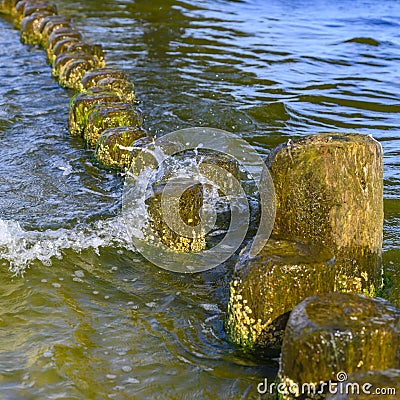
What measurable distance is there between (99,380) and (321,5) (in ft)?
49.8

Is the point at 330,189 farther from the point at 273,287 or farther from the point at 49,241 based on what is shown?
the point at 49,241

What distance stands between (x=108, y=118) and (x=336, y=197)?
4.03 m

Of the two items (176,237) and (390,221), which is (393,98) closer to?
(390,221)

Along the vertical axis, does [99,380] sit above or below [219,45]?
below

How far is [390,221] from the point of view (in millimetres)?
6188

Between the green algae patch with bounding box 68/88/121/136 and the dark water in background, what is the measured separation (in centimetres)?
24

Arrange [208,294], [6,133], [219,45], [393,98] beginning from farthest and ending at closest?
[219,45], [393,98], [6,133], [208,294]

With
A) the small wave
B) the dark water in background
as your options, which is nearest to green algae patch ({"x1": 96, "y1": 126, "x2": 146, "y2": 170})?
the dark water in background

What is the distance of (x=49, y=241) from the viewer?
18.9ft

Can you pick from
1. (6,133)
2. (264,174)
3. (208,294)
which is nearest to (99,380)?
(208,294)

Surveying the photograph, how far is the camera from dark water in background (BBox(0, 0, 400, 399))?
4.24 m

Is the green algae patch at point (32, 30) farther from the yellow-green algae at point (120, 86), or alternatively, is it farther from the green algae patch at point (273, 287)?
the green algae patch at point (273, 287)

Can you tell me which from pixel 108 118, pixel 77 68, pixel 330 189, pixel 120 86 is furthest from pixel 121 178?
pixel 77 68

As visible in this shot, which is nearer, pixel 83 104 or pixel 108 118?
pixel 108 118
